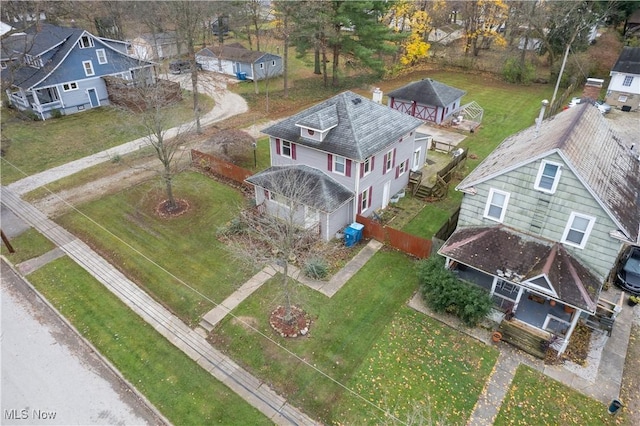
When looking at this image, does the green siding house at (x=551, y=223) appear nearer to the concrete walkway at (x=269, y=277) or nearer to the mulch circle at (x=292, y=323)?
the concrete walkway at (x=269, y=277)

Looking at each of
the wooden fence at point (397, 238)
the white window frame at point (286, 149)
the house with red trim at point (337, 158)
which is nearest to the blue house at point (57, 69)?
the white window frame at point (286, 149)

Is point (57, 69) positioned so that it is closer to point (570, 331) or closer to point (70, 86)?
point (70, 86)

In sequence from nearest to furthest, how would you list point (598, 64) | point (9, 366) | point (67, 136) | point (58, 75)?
1. point (9, 366)
2. point (67, 136)
3. point (58, 75)
4. point (598, 64)

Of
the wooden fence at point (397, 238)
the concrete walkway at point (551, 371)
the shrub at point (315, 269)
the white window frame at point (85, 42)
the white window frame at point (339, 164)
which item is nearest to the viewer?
the concrete walkway at point (551, 371)

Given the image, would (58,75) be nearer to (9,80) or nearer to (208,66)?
(9,80)

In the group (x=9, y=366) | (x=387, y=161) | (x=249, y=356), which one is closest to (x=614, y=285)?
(x=387, y=161)

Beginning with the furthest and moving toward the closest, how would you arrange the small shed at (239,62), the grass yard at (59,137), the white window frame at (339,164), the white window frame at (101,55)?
the small shed at (239,62)
the white window frame at (101,55)
the grass yard at (59,137)
the white window frame at (339,164)
